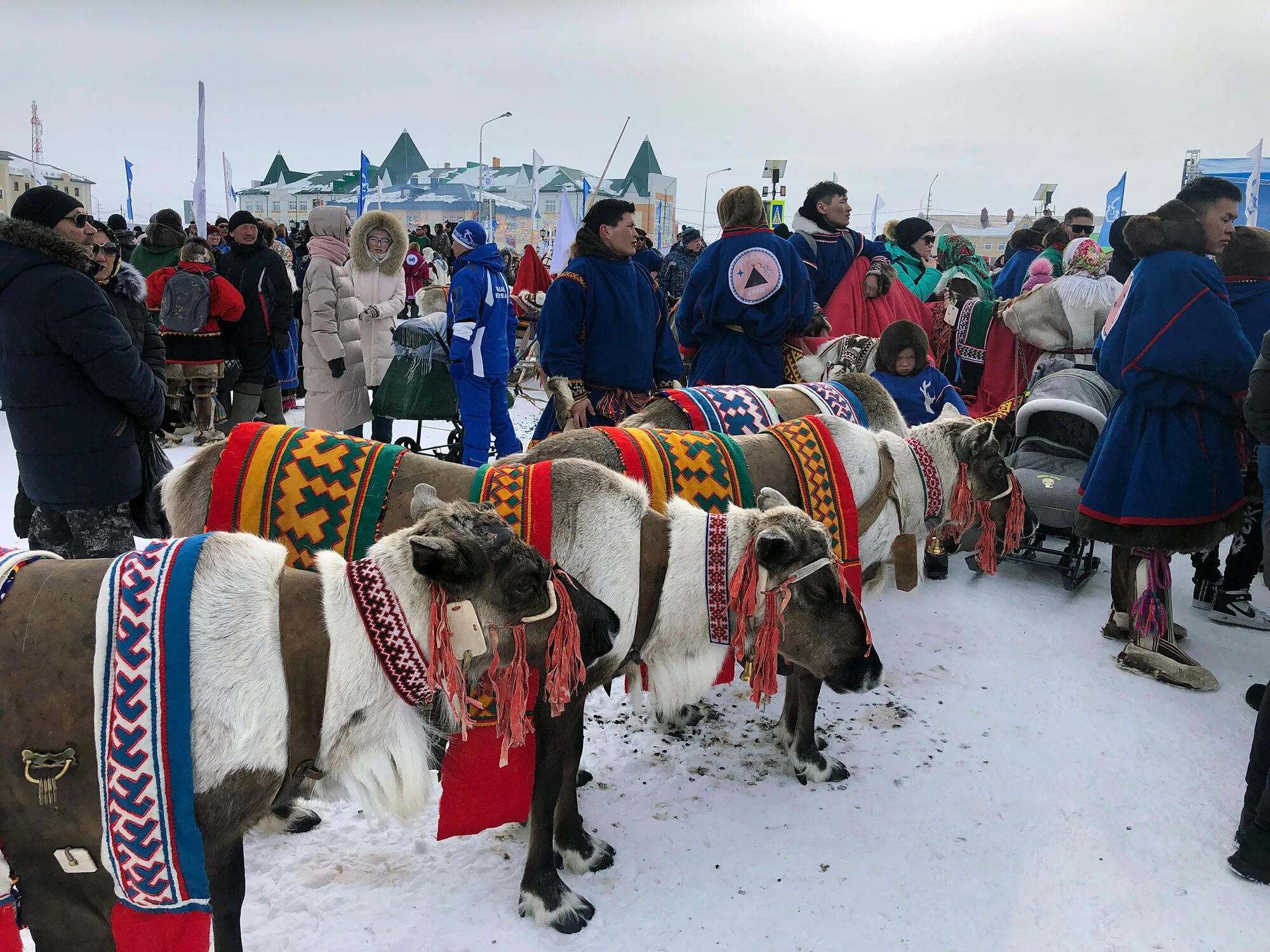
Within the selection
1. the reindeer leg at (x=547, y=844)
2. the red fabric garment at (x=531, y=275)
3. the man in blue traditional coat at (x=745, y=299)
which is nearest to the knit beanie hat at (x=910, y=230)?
the man in blue traditional coat at (x=745, y=299)

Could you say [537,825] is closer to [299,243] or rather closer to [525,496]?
[525,496]

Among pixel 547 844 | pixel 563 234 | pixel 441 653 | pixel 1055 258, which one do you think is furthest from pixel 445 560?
pixel 563 234

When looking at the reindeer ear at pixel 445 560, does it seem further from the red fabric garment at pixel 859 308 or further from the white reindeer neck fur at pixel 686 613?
the red fabric garment at pixel 859 308

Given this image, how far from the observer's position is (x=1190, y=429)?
3.78 meters

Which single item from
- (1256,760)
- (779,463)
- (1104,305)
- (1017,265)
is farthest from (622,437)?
(1017,265)

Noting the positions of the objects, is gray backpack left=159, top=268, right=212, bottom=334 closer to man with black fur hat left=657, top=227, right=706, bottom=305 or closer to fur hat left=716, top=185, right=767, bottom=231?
fur hat left=716, top=185, right=767, bottom=231

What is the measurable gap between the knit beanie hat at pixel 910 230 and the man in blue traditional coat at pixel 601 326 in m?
3.62

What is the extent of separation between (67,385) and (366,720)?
2317mm

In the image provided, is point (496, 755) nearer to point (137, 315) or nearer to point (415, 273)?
point (137, 315)

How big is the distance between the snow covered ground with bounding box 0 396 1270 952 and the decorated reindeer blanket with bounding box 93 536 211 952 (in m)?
0.77

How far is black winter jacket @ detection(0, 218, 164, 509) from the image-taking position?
10.2 ft

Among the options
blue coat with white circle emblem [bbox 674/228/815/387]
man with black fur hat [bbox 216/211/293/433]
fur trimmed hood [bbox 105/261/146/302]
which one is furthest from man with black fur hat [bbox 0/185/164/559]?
man with black fur hat [bbox 216/211/293/433]

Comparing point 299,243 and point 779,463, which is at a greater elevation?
point 299,243

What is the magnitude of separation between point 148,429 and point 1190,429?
4571mm
